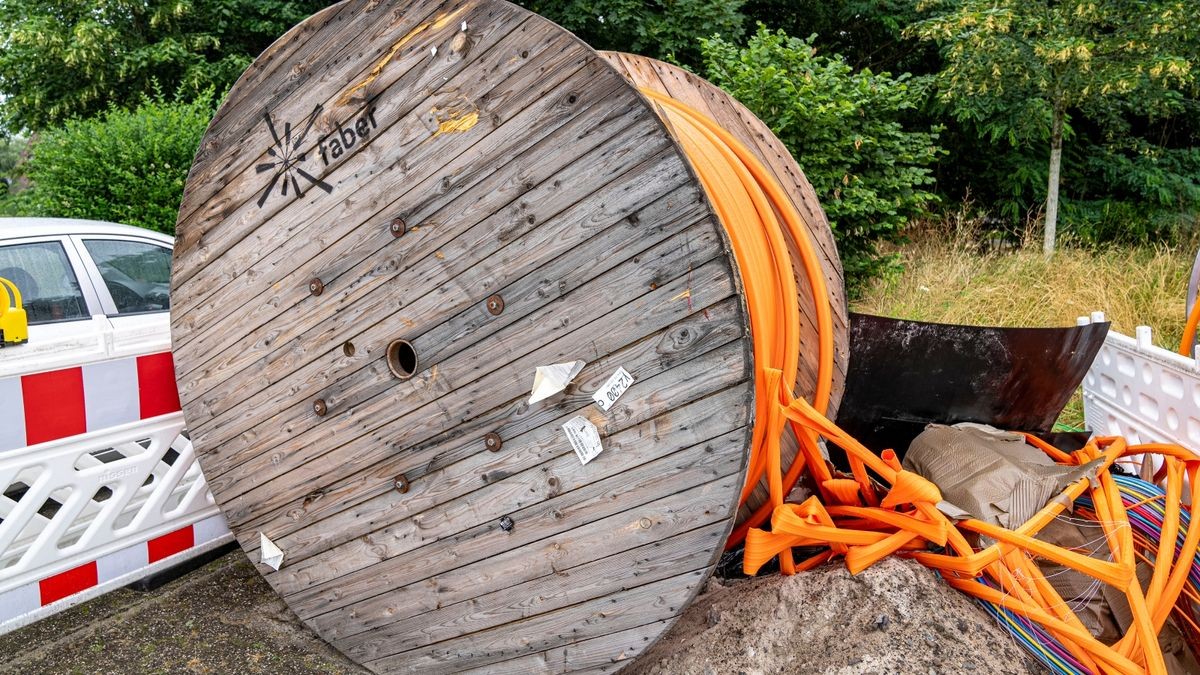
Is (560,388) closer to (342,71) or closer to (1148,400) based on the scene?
(342,71)

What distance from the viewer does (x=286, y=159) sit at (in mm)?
2553

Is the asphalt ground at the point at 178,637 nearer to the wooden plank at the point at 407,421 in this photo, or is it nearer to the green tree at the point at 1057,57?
the wooden plank at the point at 407,421

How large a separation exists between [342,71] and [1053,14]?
23.5 feet

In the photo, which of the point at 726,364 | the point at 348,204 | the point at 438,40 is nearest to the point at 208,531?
the point at 348,204

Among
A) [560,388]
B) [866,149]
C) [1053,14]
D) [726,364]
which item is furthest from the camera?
[1053,14]

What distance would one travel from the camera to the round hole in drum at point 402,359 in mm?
2373

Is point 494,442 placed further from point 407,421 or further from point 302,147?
point 302,147

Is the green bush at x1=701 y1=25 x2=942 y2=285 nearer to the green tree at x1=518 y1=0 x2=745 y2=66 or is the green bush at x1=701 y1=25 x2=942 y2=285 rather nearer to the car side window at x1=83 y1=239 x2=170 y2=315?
the green tree at x1=518 y1=0 x2=745 y2=66

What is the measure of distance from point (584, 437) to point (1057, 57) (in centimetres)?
685

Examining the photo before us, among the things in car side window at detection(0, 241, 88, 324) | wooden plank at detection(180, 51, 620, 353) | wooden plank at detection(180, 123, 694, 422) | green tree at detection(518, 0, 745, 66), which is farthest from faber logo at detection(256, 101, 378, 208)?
green tree at detection(518, 0, 745, 66)

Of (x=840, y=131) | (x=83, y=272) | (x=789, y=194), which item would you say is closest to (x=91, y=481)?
(x=83, y=272)

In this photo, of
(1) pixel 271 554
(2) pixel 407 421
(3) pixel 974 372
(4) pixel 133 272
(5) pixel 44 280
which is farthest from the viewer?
(4) pixel 133 272

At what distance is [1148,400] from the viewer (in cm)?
311

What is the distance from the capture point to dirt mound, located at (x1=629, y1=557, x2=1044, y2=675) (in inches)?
78.0
